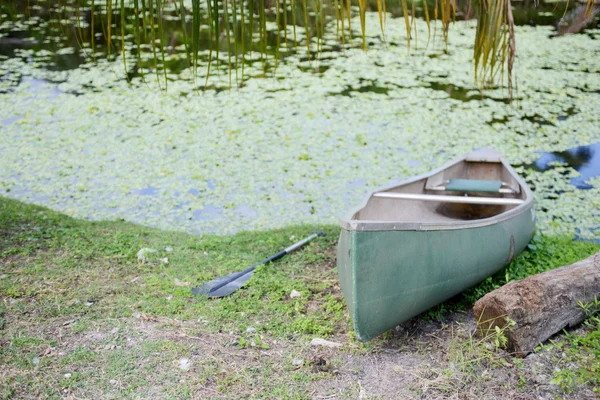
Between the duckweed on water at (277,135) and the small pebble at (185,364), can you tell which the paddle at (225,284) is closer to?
the small pebble at (185,364)

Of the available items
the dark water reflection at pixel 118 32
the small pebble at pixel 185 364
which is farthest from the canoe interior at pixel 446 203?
the dark water reflection at pixel 118 32

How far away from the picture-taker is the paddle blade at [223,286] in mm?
3277

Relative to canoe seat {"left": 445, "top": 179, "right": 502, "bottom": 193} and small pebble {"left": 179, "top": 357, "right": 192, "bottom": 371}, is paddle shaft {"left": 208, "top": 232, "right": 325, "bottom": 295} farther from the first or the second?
canoe seat {"left": 445, "top": 179, "right": 502, "bottom": 193}

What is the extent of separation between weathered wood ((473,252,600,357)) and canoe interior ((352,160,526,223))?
3.24 feet

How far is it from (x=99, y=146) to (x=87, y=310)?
114 inches

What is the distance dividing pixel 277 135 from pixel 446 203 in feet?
6.96

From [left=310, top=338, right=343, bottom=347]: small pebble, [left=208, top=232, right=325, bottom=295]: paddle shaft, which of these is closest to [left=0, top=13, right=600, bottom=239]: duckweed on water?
[left=208, top=232, right=325, bottom=295]: paddle shaft

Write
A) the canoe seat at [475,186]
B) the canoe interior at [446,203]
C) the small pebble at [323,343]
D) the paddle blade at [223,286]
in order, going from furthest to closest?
the canoe seat at [475,186] < the canoe interior at [446,203] < the paddle blade at [223,286] < the small pebble at [323,343]

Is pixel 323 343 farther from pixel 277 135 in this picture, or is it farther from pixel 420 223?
pixel 277 135

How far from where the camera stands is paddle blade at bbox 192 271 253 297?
3.28 metres

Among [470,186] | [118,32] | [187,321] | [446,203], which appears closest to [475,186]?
[470,186]

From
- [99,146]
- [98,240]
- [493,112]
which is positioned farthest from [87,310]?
[493,112]

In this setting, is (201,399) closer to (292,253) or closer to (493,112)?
(292,253)

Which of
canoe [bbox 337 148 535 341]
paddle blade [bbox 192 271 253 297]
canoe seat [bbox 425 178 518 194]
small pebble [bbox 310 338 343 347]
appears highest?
canoe seat [bbox 425 178 518 194]
